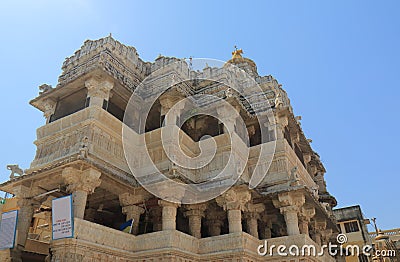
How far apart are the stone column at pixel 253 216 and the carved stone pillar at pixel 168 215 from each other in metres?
4.82

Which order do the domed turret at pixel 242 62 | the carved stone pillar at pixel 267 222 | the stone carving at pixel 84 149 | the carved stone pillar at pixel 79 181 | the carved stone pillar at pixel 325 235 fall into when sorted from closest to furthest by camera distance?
the stone carving at pixel 84 149
the carved stone pillar at pixel 79 181
the carved stone pillar at pixel 267 222
the carved stone pillar at pixel 325 235
the domed turret at pixel 242 62

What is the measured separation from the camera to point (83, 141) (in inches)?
624

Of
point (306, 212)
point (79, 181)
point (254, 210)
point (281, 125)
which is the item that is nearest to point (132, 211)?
point (79, 181)

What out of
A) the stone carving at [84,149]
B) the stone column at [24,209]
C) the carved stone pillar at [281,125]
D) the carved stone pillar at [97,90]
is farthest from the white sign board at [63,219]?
the carved stone pillar at [281,125]

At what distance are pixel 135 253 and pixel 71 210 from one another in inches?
158

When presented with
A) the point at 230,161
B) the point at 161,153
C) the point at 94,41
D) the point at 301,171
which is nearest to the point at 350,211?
the point at 301,171

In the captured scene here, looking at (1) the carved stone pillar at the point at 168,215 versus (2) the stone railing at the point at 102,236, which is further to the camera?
(1) the carved stone pillar at the point at 168,215

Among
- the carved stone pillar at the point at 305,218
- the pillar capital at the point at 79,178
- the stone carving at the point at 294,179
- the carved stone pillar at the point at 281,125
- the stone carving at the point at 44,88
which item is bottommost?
the carved stone pillar at the point at 305,218

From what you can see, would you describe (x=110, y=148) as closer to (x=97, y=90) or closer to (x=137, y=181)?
(x=137, y=181)

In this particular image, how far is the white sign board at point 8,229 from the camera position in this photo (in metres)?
15.4

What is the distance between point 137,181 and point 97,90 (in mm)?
5648

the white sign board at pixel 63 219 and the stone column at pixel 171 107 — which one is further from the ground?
the stone column at pixel 171 107

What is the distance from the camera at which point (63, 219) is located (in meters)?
13.7

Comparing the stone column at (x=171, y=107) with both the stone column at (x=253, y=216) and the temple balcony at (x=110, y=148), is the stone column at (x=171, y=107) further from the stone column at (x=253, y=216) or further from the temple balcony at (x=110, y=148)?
the stone column at (x=253, y=216)
